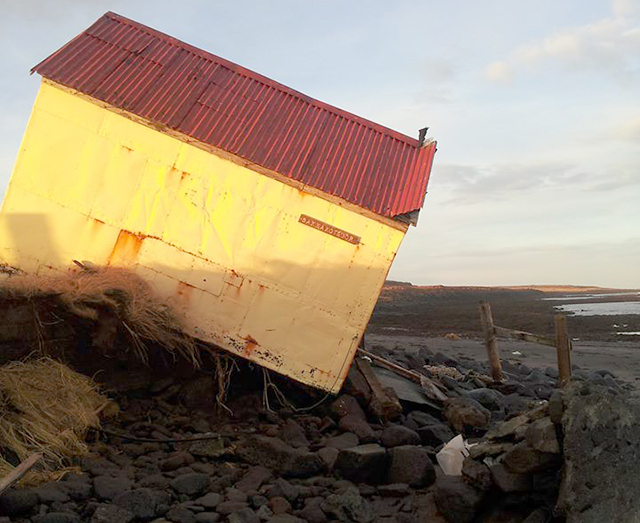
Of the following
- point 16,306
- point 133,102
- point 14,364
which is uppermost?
point 133,102

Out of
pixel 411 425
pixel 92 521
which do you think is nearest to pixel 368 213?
pixel 411 425

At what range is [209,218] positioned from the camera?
33.2 feet

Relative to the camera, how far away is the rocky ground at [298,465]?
226 inches

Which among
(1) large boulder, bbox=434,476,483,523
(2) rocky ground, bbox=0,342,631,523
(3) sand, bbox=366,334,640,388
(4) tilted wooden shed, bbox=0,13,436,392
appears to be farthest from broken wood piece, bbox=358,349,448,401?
(3) sand, bbox=366,334,640,388

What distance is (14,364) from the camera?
775 cm

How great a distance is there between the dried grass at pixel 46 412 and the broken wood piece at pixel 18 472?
145 millimetres

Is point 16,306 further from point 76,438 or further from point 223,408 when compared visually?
point 223,408

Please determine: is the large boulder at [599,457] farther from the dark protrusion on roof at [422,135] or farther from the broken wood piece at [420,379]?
the dark protrusion on roof at [422,135]

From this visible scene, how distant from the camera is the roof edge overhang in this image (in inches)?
396

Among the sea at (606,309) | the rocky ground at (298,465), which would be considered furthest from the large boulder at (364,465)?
the sea at (606,309)

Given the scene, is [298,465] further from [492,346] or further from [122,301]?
[492,346]

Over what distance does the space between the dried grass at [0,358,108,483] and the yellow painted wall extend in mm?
2244

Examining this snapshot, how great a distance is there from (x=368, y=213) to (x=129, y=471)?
537 cm

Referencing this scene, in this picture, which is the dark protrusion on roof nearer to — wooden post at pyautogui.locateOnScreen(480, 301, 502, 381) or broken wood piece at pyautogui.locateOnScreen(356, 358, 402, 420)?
wooden post at pyautogui.locateOnScreen(480, 301, 502, 381)
